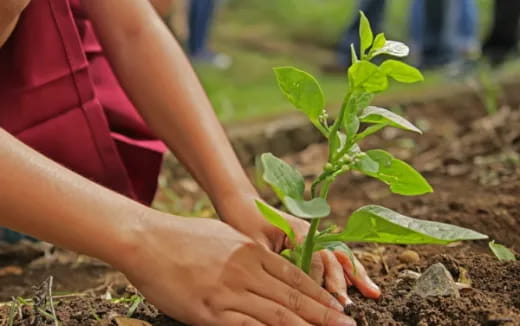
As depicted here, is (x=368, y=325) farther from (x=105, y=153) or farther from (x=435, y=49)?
(x=435, y=49)

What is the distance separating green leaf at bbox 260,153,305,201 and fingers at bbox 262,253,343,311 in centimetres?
10

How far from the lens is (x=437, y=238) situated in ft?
3.80

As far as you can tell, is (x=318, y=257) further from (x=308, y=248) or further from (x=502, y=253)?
(x=502, y=253)

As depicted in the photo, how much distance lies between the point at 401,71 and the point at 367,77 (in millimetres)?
44

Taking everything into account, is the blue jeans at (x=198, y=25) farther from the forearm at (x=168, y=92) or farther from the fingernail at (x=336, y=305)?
the fingernail at (x=336, y=305)

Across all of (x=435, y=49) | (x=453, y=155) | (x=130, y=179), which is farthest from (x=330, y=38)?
(x=130, y=179)

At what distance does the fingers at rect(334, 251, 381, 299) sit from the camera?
139 cm

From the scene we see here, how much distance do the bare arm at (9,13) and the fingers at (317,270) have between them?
26.2 inches

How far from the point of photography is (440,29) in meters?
4.56

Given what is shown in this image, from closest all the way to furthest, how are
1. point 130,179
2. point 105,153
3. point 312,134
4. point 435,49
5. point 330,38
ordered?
point 105,153
point 130,179
point 312,134
point 435,49
point 330,38

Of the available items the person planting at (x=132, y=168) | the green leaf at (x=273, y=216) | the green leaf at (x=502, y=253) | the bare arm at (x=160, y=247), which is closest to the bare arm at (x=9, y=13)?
the person planting at (x=132, y=168)

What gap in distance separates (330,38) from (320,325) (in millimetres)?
4348

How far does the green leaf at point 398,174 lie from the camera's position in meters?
1.22

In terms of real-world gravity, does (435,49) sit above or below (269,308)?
below
